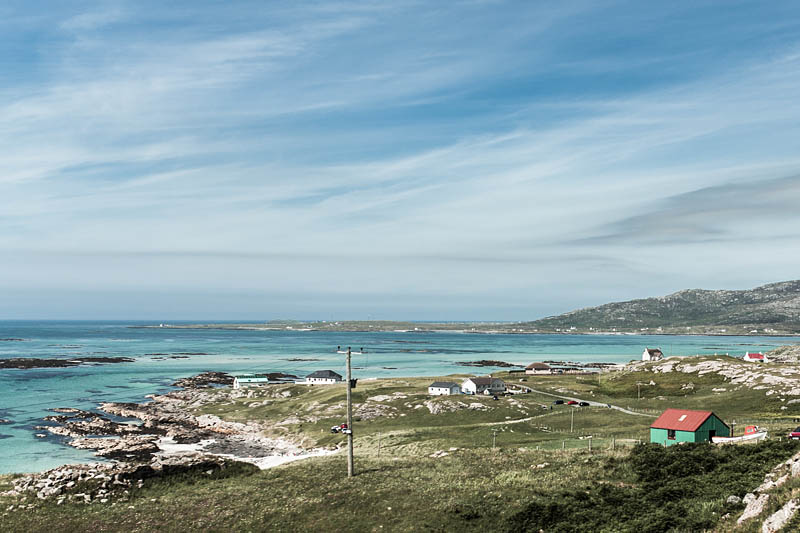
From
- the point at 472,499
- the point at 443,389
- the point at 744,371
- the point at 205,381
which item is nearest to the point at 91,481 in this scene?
the point at 472,499

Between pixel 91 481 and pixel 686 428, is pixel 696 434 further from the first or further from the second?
pixel 91 481

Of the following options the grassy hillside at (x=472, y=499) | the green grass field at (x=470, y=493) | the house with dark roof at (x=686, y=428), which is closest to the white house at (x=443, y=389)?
the green grass field at (x=470, y=493)

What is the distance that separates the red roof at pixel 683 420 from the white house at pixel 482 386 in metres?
64.3

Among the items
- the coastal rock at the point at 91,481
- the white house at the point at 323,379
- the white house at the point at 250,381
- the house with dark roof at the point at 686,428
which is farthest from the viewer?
the white house at the point at 250,381

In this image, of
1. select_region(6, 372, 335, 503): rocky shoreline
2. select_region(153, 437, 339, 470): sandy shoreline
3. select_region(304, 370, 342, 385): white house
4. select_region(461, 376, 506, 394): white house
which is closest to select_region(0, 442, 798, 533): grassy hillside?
select_region(6, 372, 335, 503): rocky shoreline

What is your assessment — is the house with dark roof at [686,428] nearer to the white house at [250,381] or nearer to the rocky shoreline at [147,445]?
the rocky shoreline at [147,445]

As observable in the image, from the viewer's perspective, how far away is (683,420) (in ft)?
155

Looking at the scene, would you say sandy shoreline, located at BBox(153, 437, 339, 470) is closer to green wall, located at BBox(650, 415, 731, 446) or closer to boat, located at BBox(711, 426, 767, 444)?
green wall, located at BBox(650, 415, 731, 446)

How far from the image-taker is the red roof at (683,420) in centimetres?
4616

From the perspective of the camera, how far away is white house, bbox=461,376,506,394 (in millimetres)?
111625

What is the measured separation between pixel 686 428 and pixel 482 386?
67.4m

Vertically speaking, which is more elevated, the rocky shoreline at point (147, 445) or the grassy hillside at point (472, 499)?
the grassy hillside at point (472, 499)

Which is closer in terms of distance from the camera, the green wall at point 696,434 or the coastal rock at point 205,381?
the green wall at point 696,434

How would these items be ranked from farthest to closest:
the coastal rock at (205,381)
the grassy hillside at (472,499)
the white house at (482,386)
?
the coastal rock at (205,381)
the white house at (482,386)
the grassy hillside at (472,499)
